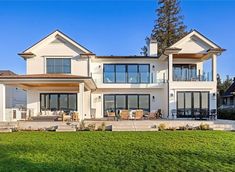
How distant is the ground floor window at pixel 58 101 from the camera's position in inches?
1025

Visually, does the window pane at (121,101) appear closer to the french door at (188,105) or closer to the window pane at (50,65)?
the french door at (188,105)

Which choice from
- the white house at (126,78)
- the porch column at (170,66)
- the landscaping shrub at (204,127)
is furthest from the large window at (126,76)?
the landscaping shrub at (204,127)

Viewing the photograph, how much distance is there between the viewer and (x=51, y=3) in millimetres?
24047

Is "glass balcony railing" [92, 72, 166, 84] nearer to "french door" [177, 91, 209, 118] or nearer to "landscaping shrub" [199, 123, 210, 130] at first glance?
"french door" [177, 91, 209, 118]

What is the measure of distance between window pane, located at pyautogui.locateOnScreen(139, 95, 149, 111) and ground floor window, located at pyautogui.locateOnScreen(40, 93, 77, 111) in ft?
20.0

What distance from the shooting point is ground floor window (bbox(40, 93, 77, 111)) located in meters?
26.0

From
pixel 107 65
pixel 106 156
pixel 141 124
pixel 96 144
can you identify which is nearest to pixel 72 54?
pixel 107 65

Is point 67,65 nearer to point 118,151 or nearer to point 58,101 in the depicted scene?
point 58,101

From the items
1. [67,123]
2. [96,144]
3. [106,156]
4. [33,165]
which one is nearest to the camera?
[33,165]

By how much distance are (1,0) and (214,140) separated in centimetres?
1856

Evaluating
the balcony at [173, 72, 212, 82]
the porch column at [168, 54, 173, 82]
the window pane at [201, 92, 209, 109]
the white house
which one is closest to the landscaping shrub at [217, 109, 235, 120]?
the white house

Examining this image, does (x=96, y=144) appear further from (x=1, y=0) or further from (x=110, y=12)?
(x=110, y=12)

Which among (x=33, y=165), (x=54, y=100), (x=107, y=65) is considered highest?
(x=107, y=65)

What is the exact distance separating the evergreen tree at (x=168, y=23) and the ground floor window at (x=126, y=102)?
22402 mm
